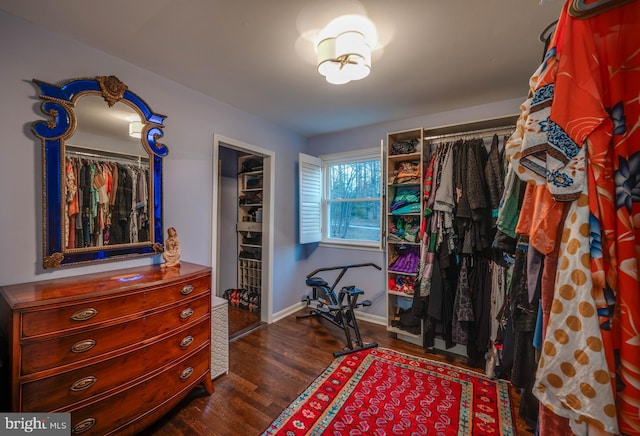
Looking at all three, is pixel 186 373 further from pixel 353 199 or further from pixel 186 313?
pixel 353 199

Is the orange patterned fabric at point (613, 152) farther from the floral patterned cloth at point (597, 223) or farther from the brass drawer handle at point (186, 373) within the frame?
the brass drawer handle at point (186, 373)

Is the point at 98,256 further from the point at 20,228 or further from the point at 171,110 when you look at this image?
the point at 171,110

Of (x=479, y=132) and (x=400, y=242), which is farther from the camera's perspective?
(x=400, y=242)

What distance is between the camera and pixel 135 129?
1.95 meters

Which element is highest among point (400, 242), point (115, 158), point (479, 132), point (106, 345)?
point (479, 132)

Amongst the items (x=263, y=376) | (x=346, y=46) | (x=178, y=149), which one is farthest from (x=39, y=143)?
(x=263, y=376)

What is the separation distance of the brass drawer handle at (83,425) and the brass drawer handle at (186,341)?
19.5 inches

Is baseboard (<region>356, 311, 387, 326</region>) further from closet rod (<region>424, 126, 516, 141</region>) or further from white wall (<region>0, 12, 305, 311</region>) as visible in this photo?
closet rod (<region>424, 126, 516, 141</region>)

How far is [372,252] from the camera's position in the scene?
328 centimetres

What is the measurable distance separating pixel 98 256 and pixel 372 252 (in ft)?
8.72

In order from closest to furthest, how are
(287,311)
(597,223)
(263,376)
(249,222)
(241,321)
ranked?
(597,223)
(263,376)
(241,321)
(287,311)
(249,222)

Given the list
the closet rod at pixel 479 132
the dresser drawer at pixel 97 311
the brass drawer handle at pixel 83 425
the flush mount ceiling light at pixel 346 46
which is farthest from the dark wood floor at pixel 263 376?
the flush mount ceiling light at pixel 346 46

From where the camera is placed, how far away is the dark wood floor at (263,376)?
5.38 feet

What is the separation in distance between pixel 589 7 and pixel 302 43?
1449 mm
